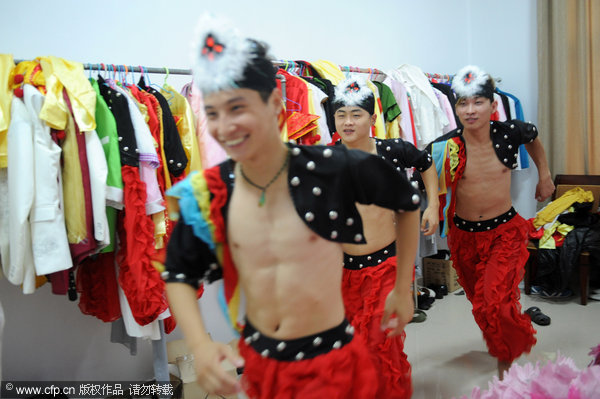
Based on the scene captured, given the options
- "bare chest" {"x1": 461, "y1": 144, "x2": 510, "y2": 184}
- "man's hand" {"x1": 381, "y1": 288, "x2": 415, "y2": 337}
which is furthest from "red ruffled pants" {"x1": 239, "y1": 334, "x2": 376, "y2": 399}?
"bare chest" {"x1": 461, "y1": 144, "x2": 510, "y2": 184}

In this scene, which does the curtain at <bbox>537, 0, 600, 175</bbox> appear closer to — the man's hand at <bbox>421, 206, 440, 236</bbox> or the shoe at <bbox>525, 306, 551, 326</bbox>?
the shoe at <bbox>525, 306, 551, 326</bbox>

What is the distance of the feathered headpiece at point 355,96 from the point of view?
2320mm

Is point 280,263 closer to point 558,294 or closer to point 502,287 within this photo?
point 502,287

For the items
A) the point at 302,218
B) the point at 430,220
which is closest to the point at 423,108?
the point at 430,220

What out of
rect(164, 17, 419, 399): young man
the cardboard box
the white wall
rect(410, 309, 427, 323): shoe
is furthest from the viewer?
the cardboard box

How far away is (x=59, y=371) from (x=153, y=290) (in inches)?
40.6

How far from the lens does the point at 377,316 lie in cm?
206

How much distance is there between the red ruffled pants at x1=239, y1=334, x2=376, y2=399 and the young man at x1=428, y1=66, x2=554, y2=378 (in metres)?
1.58

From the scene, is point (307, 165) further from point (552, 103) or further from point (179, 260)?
point (552, 103)

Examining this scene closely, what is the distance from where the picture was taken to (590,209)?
4156mm

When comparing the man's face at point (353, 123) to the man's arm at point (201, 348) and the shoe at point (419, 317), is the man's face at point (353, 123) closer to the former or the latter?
the man's arm at point (201, 348)

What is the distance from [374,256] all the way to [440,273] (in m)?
2.45

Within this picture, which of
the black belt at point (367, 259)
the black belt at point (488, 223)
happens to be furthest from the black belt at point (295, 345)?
the black belt at point (488, 223)

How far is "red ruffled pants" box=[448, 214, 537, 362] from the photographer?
2.54m
